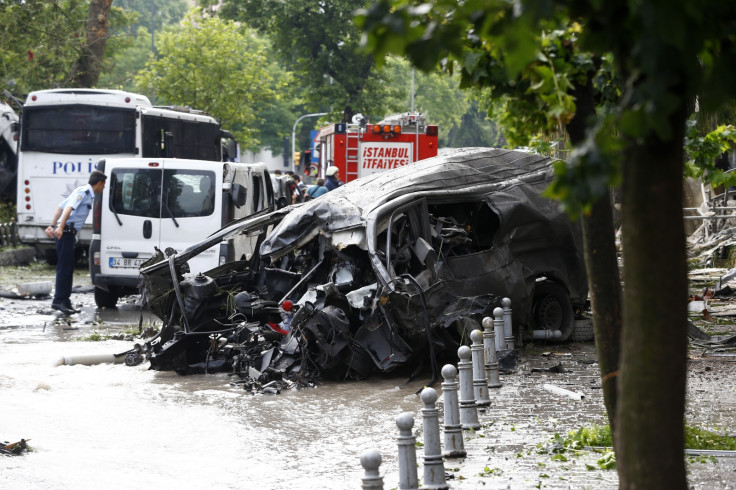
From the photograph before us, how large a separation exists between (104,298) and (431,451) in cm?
1098

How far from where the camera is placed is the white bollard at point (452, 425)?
6.41 metres

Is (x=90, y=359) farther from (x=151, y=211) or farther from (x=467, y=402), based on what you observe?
(x=467, y=402)

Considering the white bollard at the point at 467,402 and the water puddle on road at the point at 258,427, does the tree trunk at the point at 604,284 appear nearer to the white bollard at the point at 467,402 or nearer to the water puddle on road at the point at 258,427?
the water puddle on road at the point at 258,427

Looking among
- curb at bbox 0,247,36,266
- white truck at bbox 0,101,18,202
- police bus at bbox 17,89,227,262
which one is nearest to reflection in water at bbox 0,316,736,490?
police bus at bbox 17,89,227,262

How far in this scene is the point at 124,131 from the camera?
20.9 m

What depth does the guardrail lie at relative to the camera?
24.6 m

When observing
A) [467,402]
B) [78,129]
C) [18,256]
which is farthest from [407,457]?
[18,256]

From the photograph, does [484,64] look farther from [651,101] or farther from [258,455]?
[258,455]

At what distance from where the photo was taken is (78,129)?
68.3ft

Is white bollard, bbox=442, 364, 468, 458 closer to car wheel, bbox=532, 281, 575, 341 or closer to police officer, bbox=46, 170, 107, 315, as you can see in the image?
car wheel, bbox=532, 281, 575, 341

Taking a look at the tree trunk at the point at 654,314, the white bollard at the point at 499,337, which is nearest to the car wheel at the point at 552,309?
the white bollard at the point at 499,337

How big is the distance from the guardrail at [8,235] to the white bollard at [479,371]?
1893 centimetres

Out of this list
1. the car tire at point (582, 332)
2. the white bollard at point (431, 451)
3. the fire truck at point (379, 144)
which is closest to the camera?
the white bollard at point (431, 451)

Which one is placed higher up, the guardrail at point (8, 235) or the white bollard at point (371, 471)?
the guardrail at point (8, 235)
